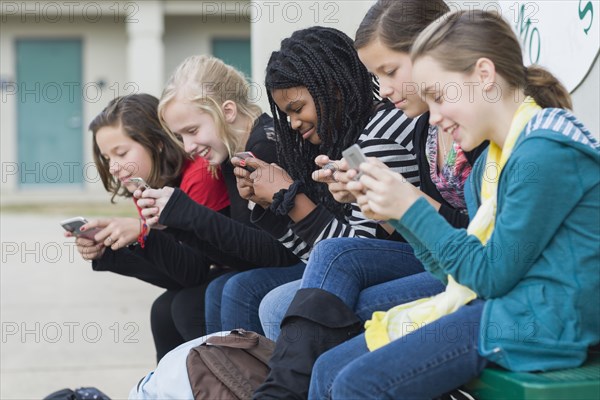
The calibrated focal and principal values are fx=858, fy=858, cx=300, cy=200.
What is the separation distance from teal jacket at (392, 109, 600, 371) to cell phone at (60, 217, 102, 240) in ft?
5.20

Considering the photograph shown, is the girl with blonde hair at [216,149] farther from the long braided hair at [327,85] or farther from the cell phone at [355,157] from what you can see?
the cell phone at [355,157]

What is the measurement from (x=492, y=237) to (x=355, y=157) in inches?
14.1

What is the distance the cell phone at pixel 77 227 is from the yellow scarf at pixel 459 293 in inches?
53.0

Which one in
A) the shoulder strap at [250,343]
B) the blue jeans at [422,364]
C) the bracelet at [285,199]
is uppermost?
the bracelet at [285,199]

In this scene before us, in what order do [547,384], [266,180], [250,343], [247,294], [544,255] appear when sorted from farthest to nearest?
[247,294] → [266,180] → [250,343] → [544,255] → [547,384]

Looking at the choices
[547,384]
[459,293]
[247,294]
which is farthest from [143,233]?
[547,384]

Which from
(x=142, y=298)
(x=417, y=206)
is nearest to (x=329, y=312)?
(x=417, y=206)

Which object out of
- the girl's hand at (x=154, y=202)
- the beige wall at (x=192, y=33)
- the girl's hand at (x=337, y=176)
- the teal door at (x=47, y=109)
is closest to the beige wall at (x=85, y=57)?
the teal door at (x=47, y=109)

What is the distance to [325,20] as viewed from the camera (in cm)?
457

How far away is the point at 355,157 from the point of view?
1.94m

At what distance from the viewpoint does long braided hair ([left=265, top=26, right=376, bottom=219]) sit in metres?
2.68

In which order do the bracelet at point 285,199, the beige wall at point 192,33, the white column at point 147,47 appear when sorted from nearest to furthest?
the bracelet at point 285,199
the white column at point 147,47
the beige wall at point 192,33

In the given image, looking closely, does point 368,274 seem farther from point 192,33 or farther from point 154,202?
point 192,33

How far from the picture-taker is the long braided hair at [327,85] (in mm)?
2678
